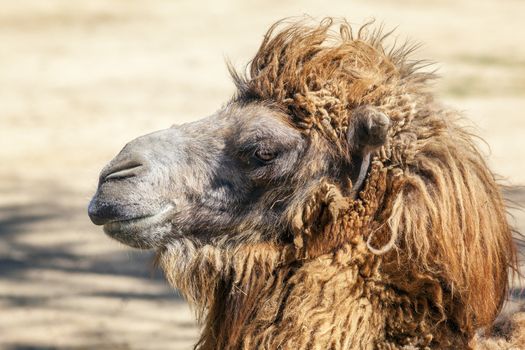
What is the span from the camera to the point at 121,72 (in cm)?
1384

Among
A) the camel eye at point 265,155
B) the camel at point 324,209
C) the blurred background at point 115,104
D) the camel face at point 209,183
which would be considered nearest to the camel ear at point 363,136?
the camel at point 324,209

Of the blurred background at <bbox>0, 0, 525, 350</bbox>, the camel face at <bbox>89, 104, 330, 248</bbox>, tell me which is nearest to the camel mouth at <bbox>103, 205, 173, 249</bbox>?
the camel face at <bbox>89, 104, 330, 248</bbox>

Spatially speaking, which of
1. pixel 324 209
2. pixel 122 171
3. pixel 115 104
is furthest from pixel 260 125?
pixel 115 104

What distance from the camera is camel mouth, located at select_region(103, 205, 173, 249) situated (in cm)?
430

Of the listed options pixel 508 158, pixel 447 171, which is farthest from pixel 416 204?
pixel 508 158

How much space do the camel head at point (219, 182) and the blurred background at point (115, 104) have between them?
0.80 m

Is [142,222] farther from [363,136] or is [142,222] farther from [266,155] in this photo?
[363,136]

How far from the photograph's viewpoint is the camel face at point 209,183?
13.9ft

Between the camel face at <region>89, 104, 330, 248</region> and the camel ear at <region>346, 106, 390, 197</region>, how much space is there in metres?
0.15

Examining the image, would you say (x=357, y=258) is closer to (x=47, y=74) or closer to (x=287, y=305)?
(x=287, y=305)

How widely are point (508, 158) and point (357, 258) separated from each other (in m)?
6.85

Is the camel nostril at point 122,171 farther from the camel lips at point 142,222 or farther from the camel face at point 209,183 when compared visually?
the camel lips at point 142,222

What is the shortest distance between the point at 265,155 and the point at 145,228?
58cm

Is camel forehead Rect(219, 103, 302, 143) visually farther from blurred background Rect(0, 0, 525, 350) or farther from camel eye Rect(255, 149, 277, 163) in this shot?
blurred background Rect(0, 0, 525, 350)
